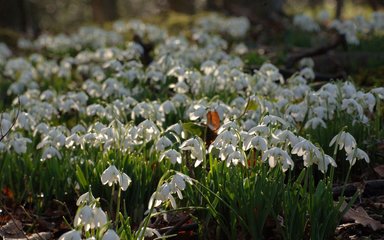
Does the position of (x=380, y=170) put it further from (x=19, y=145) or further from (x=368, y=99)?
(x=19, y=145)

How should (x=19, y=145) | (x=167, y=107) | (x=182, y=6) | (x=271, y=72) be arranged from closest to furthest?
(x=19, y=145)
(x=167, y=107)
(x=271, y=72)
(x=182, y=6)

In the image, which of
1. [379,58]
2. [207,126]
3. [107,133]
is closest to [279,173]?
[207,126]

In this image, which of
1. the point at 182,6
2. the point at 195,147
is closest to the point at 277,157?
the point at 195,147

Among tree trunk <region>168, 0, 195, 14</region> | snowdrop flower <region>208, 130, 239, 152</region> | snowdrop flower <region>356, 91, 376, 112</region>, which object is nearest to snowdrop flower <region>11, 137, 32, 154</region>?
snowdrop flower <region>208, 130, 239, 152</region>

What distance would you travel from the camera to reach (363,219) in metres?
2.29

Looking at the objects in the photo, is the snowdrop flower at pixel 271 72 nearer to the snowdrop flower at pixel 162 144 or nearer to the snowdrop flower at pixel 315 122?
the snowdrop flower at pixel 315 122

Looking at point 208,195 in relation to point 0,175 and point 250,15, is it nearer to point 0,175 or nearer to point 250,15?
point 0,175

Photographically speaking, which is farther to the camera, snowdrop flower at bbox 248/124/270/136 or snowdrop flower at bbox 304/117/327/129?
snowdrop flower at bbox 304/117/327/129

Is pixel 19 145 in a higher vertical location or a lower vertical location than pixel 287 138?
lower

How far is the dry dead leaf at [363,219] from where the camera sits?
2.26m

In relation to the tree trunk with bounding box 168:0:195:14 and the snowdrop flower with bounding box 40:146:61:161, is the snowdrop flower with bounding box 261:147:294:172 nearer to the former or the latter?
the snowdrop flower with bounding box 40:146:61:161

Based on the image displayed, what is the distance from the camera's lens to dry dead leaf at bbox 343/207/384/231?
7.42 ft

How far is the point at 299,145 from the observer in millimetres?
2195

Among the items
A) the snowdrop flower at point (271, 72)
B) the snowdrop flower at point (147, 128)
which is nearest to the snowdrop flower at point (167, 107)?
the snowdrop flower at point (147, 128)
